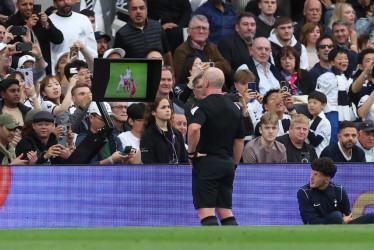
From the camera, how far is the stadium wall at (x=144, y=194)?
14422mm

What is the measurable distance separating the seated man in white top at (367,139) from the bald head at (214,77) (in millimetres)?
3725

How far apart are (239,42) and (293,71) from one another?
0.98m

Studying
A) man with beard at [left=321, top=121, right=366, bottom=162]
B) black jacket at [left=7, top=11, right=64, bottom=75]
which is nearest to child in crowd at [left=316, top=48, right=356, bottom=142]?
man with beard at [left=321, top=121, right=366, bottom=162]

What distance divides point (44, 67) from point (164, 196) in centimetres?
392

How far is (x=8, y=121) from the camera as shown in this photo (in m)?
14.6

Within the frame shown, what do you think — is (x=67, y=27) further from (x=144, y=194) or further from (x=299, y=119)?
(x=144, y=194)

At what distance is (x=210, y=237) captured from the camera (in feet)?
34.7

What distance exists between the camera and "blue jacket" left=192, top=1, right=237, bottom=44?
1914 cm

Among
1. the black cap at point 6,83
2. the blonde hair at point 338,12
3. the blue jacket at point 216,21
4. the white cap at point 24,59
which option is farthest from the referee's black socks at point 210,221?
the blonde hair at point 338,12

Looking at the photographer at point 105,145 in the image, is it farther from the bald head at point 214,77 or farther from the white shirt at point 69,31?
the white shirt at point 69,31

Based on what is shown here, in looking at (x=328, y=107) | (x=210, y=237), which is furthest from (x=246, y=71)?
(x=210, y=237)

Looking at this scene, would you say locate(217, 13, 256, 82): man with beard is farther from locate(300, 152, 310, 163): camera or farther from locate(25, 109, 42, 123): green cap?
locate(25, 109, 42, 123): green cap

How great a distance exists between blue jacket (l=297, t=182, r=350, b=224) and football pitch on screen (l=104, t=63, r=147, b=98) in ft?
6.97

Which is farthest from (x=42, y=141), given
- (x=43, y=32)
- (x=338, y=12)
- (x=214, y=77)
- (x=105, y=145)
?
(x=338, y=12)
